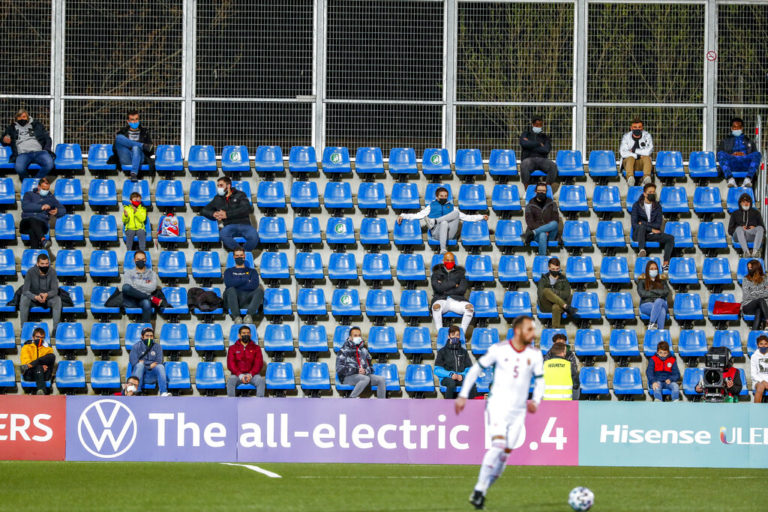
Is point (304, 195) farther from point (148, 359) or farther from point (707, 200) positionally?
point (707, 200)

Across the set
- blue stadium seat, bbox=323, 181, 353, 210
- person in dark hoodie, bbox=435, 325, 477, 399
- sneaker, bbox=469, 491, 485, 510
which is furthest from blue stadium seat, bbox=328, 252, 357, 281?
sneaker, bbox=469, 491, 485, 510

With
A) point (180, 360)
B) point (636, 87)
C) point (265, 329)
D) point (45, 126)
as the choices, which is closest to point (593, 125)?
point (636, 87)

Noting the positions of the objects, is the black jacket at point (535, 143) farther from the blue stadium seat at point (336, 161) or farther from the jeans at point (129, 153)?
the jeans at point (129, 153)

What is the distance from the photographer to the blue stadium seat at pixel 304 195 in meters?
23.3

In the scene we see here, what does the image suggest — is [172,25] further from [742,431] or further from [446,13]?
[742,431]

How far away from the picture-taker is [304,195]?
76.5 ft

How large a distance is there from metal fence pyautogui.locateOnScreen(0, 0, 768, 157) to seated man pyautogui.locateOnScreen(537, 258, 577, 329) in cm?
344

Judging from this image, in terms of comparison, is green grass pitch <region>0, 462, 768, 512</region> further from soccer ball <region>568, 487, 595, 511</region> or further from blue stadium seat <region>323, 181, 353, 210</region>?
blue stadium seat <region>323, 181, 353, 210</region>

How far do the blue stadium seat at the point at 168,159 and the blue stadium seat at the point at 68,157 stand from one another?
1484mm

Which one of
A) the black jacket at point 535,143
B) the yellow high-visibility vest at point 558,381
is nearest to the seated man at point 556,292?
the yellow high-visibility vest at point 558,381

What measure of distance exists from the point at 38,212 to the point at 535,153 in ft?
30.9

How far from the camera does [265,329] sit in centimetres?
2220

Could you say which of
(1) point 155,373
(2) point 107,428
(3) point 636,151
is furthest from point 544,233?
(2) point 107,428

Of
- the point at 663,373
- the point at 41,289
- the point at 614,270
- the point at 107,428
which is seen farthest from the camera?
the point at 614,270
